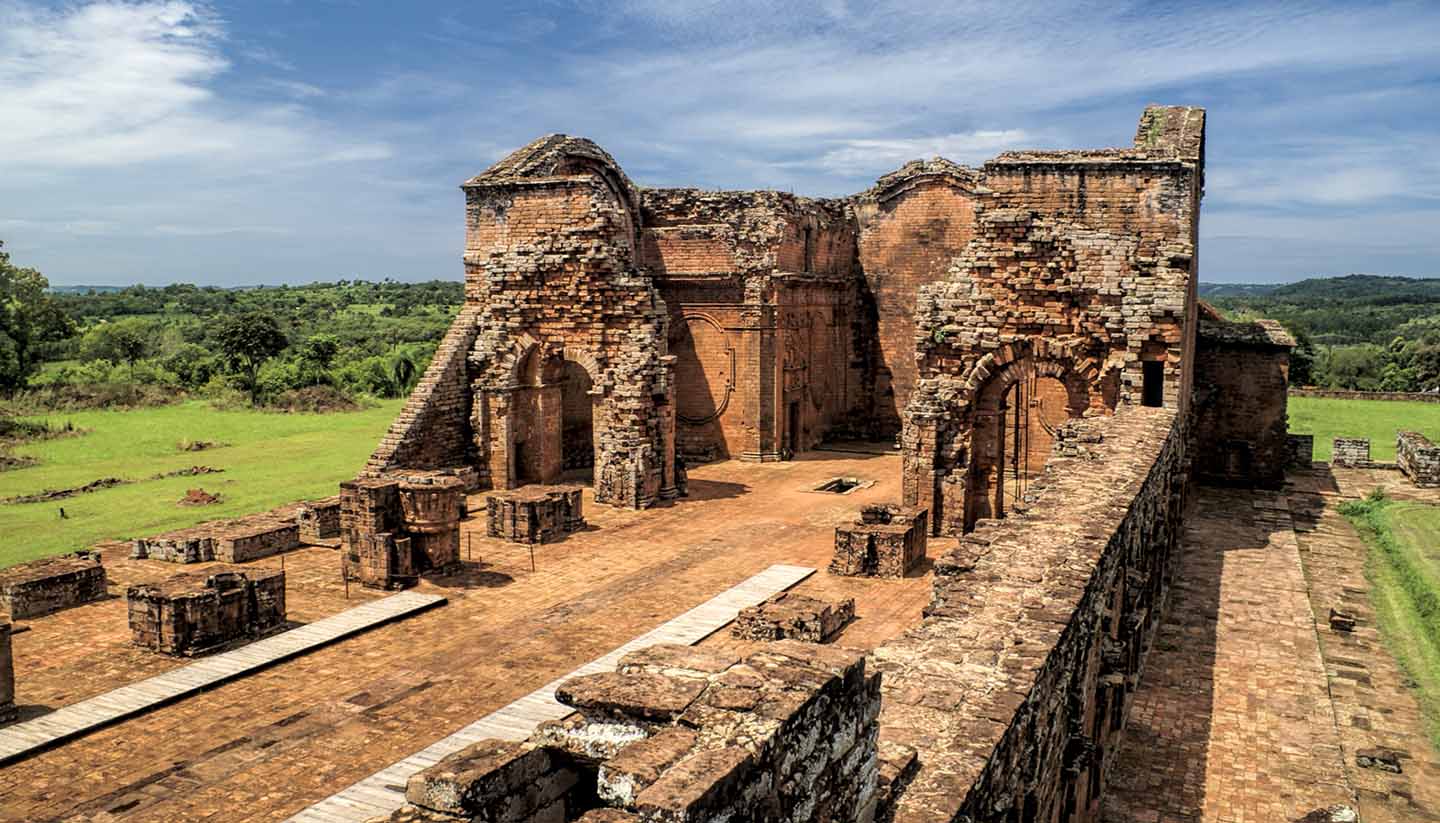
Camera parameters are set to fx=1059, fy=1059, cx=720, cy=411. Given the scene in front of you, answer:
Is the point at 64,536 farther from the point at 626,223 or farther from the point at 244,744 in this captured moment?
the point at 626,223

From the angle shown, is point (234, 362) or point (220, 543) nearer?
point (220, 543)

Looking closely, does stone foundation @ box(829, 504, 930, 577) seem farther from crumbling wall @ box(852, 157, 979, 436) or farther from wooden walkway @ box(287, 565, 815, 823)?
crumbling wall @ box(852, 157, 979, 436)

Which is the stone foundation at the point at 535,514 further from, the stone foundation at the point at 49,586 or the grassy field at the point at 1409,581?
the grassy field at the point at 1409,581

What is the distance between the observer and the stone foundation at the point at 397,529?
13.9 m

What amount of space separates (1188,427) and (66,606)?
56.8ft

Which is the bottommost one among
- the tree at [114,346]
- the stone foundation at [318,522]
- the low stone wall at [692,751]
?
the stone foundation at [318,522]

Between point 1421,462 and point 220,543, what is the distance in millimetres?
23453

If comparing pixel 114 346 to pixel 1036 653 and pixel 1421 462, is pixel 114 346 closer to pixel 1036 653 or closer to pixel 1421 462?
pixel 1421 462

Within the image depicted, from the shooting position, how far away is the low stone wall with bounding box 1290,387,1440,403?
39094 millimetres

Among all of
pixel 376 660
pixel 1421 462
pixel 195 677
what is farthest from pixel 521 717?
pixel 1421 462

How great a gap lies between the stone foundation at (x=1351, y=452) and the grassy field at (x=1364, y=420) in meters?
1.94

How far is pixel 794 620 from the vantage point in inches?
460

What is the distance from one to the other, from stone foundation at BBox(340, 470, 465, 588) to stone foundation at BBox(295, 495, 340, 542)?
6.56 ft

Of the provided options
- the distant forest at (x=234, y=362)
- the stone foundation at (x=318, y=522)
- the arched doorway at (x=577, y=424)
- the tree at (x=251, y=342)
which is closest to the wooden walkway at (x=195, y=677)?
the stone foundation at (x=318, y=522)
